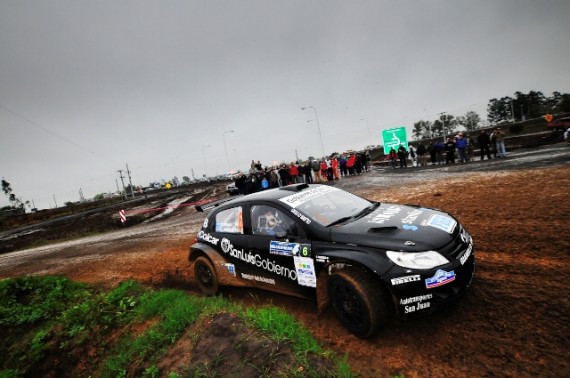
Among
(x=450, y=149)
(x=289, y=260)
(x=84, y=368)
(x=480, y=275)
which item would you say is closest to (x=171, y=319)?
(x=84, y=368)

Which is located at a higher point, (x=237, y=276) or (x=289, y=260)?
(x=289, y=260)

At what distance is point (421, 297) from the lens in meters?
3.13

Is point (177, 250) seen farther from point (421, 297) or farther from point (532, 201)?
point (532, 201)

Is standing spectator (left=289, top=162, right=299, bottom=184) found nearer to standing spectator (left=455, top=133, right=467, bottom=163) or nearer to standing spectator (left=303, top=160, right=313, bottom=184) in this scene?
standing spectator (left=303, top=160, right=313, bottom=184)

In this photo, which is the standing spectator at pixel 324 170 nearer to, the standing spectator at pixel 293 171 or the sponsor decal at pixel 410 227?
the standing spectator at pixel 293 171

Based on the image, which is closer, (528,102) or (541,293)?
(541,293)

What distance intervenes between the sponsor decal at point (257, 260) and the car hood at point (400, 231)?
839 millimetres

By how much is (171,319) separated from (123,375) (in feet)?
2.74

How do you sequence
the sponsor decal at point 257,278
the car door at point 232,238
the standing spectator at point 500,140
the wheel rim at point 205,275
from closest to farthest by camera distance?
the sponsor decal at point 257,278 → the car door at point 232,238 → the wheel rim at point 205,275 → the standing spectator at point 500,140

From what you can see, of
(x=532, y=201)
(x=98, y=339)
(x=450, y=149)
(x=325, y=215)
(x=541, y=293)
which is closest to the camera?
(x=541, y=293)

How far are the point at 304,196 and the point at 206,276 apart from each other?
236 centimetres

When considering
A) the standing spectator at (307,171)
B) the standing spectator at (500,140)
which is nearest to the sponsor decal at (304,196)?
the standing spectator at (500,140)

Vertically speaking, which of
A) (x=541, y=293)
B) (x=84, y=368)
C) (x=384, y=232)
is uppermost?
(x=384, y=232)

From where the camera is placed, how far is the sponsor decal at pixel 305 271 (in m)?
3.80
